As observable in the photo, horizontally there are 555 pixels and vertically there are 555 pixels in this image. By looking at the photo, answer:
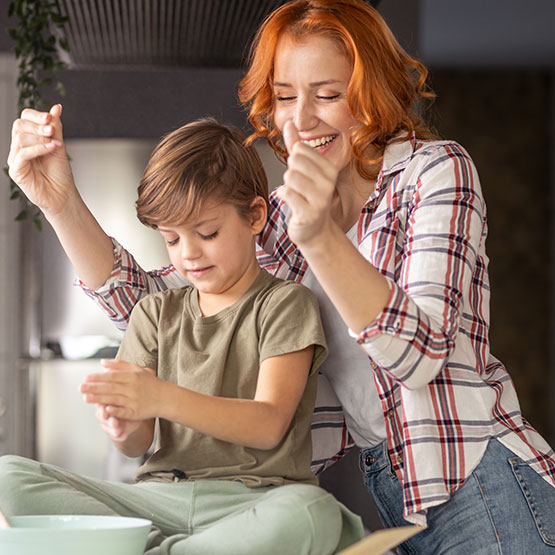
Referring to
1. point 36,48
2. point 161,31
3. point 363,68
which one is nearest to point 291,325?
point 363,68

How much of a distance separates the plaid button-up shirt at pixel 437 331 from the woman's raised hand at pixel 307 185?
0.69 ft

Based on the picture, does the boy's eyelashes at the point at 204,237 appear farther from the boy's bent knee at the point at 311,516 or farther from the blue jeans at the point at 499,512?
the blue jeans at the point at 499,512

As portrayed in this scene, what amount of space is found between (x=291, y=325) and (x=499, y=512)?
0.39 m

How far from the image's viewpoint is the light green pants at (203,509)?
0.90m

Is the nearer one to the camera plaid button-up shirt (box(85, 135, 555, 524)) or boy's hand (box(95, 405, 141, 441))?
boy's hand (box(95, 405, 141, 441))

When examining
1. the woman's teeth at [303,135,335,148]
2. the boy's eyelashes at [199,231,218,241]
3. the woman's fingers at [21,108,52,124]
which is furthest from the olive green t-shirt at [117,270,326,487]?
the woman's fingers at [21,108,52,124]

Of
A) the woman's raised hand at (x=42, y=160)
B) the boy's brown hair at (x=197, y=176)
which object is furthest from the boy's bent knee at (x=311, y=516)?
the woman's raised hand at (x=42, y=160)

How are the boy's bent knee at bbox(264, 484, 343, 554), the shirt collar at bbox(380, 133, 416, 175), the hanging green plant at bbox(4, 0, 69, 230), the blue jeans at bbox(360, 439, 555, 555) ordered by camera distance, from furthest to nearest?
the hanging green plant at bbox(4, 0, 69, 230) → the shirt collar at bbox(380, 133, 416, 175) → the blue jeans at bbox(360, 439, 555, 555) → the boy's bent knee at bbox(264, 484, 343, 554)

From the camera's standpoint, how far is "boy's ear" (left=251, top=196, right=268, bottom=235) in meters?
1.22

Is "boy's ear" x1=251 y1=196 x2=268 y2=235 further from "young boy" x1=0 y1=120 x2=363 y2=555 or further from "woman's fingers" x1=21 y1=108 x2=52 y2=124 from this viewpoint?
"woman's fingers" x1=21 y1=108 x2=52 y2=124

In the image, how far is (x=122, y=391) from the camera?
838 mm

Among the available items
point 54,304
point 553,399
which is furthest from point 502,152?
point 54,304

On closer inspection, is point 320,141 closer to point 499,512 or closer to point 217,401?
point 217,401

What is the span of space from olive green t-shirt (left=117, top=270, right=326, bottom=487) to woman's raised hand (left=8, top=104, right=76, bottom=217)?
0.22 meters
